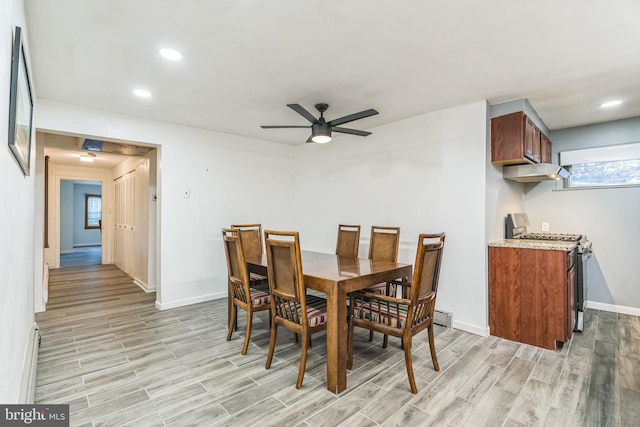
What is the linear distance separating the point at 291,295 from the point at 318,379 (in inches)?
26.0

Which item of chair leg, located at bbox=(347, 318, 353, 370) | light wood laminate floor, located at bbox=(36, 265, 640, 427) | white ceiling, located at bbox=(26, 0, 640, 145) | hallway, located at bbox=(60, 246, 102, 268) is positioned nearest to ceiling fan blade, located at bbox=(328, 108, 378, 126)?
white ceiling, located at bbox=(26, 0, 640, 145)

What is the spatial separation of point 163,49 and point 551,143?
4831 millimetres

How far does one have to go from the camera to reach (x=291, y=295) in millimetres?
2281

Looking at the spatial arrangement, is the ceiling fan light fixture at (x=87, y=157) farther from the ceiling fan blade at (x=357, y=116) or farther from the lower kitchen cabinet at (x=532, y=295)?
the lower kitchen cabinet at (x=532, y=295)

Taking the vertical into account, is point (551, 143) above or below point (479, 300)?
above

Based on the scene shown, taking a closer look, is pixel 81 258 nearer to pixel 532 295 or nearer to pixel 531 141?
pixel 532 295

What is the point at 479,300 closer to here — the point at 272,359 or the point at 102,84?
the point at 272,359

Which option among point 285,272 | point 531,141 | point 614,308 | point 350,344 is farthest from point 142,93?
point 614,308

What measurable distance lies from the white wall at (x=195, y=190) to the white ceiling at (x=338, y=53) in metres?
0.30

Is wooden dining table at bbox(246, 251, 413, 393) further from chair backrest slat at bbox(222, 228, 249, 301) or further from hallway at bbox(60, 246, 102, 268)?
hallway at bbox(60, 246, 102, 268)

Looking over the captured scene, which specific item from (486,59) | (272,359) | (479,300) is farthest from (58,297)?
(486,59)

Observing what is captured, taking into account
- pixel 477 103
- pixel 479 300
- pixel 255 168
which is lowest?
pixel 479 300

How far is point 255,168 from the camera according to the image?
495 cm

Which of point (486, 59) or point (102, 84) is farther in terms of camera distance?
point (102, 84)
